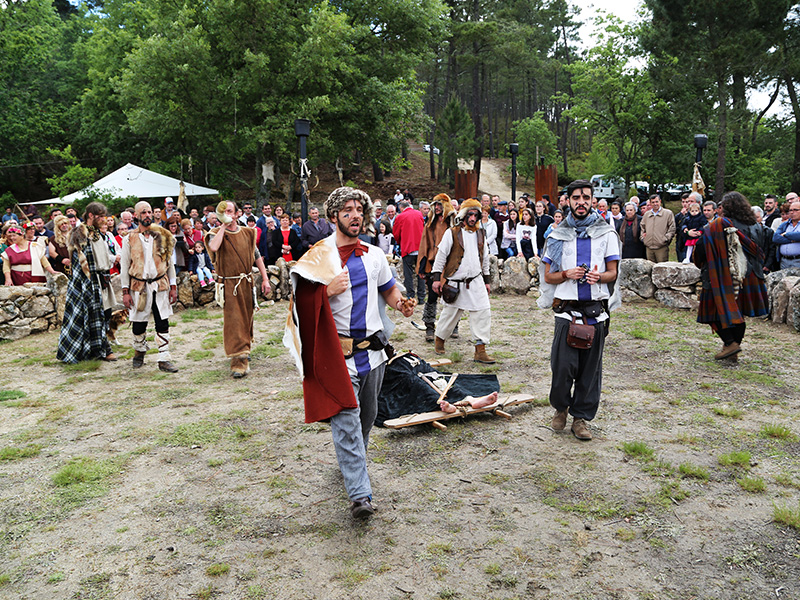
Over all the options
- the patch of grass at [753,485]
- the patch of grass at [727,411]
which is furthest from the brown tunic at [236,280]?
the patch of grass at [753,485]

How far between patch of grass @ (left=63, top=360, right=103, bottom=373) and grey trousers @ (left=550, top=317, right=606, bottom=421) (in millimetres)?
5644

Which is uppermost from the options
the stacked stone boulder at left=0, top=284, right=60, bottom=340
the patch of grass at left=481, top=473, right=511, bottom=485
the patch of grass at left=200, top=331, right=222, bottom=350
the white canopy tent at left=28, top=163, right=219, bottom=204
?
the white canopy tent at left=28, top=163, right=219, bottom=204

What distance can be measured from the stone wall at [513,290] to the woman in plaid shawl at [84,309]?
70 centimetres

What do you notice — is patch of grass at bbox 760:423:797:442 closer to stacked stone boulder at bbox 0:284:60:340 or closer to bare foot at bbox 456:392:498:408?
bare foot at bbox 456:392:498:408

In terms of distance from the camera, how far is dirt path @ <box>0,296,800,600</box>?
3.04m

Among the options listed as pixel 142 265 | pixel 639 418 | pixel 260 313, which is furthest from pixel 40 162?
pixel 639 418

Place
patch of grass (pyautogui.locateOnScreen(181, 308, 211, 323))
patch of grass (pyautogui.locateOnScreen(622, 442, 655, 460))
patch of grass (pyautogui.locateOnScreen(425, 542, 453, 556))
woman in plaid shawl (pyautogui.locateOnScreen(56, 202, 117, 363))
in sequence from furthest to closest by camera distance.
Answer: patch of grass (pyautogui.locateOnScreen(181, 308, 211, 323)) < woman in plaid shawl (pyautogui.locateOnScreen(56, 202, 117, 363)) < patch of grass (pyautogui.locateOnScreen(622, 442, 655, 460)) < patch of grass (pyautogui.locateOnScreen(425, 542, 453, 556))

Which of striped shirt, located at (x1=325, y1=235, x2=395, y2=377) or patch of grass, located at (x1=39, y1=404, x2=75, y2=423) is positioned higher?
striped shirt, located at (x1=325, y1=235, x2=395, y2=377)

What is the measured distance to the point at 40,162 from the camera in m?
31.7

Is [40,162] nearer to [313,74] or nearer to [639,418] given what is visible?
[313,74]

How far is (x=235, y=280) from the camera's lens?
7.08 m

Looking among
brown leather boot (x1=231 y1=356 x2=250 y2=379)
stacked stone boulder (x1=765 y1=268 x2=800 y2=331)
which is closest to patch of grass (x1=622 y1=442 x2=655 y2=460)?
brown leather boot (x1=231 y1=356 x2=250 y2=379)

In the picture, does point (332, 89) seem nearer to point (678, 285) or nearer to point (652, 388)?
point (678, 285)

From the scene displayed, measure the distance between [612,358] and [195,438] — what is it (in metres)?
4.85
